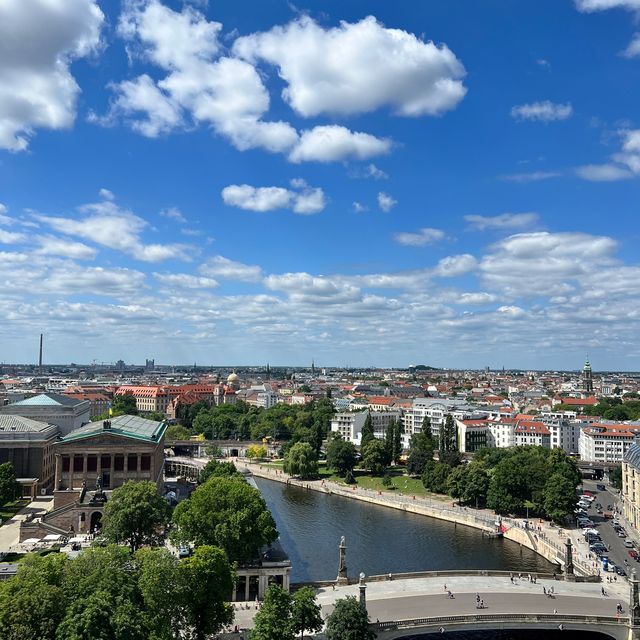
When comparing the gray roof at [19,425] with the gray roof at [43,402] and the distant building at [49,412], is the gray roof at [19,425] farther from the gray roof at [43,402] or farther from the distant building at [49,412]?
the gray roof at [43,402]

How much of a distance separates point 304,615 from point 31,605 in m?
15.7

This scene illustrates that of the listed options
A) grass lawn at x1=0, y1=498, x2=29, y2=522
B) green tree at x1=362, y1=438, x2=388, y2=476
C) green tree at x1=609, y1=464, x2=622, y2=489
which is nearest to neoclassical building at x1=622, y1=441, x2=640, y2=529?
green tree at x1=609, y1=464, x2=622, y2=489

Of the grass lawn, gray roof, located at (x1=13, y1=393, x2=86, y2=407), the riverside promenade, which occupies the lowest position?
the riverside promenade

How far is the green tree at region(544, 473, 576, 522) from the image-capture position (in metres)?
80.6

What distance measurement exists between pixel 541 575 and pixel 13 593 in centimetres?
4227

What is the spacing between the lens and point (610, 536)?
75812mm

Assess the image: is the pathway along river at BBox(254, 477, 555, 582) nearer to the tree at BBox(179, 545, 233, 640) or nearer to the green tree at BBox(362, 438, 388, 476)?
the green tree at BBox(362, 438, 388, 476)

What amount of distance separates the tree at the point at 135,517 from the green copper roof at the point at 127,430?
21677 millimetres

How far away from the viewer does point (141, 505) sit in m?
57.6

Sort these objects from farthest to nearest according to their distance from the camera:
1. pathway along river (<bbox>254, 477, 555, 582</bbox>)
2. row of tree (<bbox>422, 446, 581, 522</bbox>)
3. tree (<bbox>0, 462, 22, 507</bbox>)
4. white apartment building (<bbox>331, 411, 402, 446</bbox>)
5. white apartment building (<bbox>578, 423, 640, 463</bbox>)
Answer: white apartment building (<bbox>331, 411, 402, 446</bbox>)
white apartment building (<bbox>578, 423, 640, 463</bbox>)
row of tree (<bbox>422, 446, 581, 522</bbox>)
tree (<bbox>0, 462, 22, 507</bbox>)
pathway along river (<bbox>254, 477, 555, 582</bbox>)

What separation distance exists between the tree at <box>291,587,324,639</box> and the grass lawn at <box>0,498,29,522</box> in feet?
160

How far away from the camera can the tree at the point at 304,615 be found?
40.1 m

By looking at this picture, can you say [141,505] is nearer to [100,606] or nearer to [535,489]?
[100,606]

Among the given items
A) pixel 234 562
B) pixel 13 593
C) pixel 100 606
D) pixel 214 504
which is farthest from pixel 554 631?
pixel 13 593
